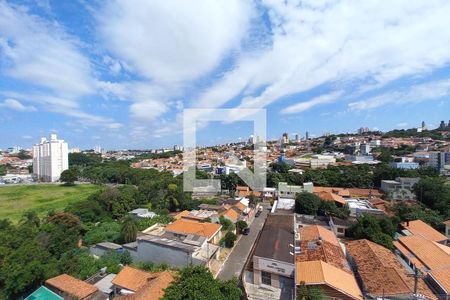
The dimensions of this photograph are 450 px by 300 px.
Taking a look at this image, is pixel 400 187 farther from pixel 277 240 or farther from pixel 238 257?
pixel 238 257

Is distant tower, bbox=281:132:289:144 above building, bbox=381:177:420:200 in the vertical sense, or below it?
above

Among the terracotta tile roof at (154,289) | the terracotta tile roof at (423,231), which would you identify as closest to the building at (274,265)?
the terracotta tile roof at (154,289)

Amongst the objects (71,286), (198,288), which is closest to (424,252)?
(198,288)

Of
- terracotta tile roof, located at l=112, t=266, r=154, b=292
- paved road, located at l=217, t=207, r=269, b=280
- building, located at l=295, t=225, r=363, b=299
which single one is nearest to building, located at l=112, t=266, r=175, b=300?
terracotta tile roof, located at l=112, t=266, r=154, b=292

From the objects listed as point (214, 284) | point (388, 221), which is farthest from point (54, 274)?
point (388, 221)

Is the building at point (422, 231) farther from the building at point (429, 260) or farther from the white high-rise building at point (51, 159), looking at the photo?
the white high-rise building at point (51, 159)

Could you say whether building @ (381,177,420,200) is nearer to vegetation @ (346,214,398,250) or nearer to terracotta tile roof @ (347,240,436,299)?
vegetation @ (346,214,398,250)
